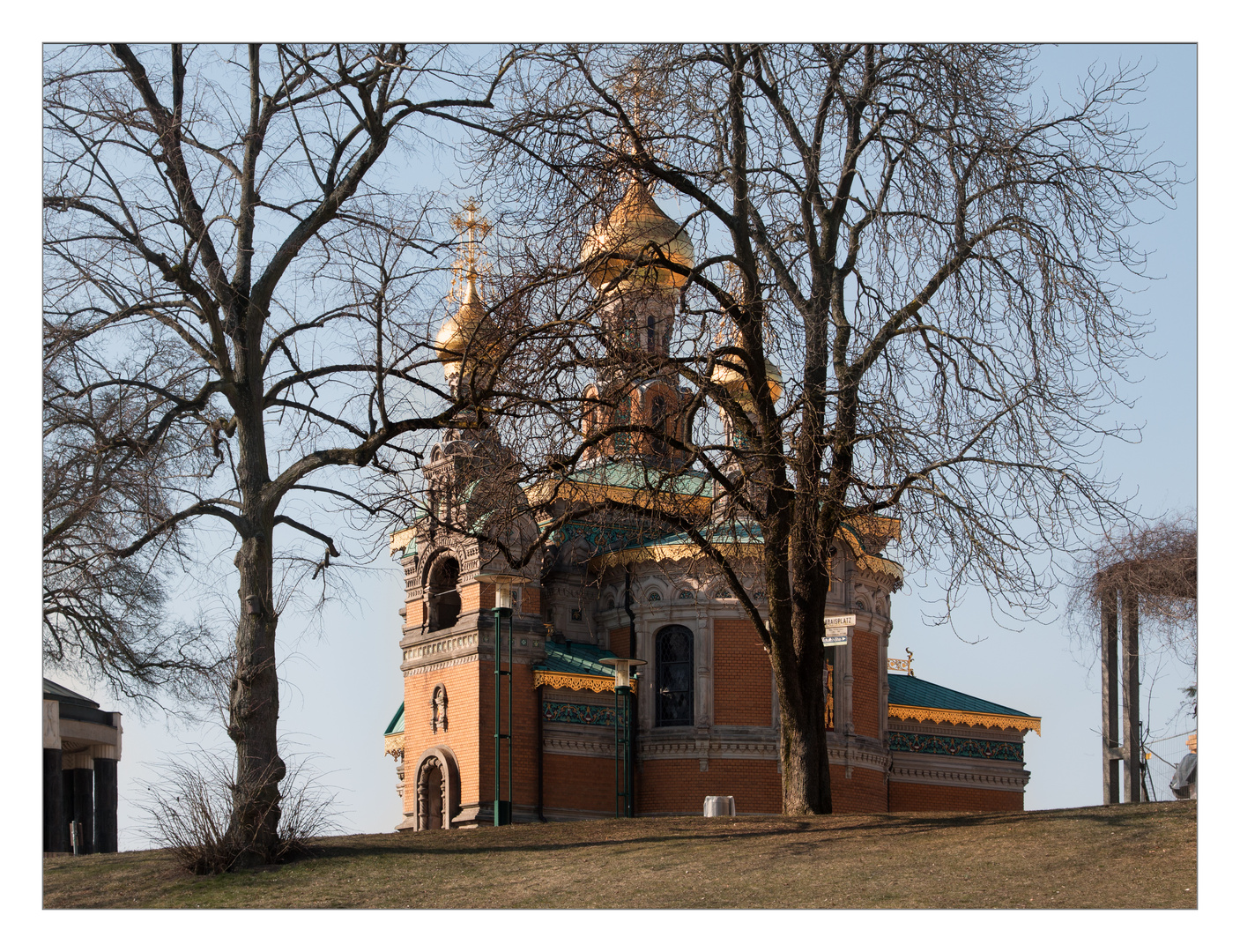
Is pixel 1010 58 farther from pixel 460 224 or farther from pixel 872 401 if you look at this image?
pixel 460 224

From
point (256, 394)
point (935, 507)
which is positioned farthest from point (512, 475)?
point (935, 507)

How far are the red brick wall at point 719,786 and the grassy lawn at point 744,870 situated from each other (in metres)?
13.7

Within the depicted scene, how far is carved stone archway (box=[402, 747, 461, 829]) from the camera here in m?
28.2

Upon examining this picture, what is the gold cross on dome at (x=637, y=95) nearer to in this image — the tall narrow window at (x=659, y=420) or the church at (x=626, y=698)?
the tall narrow window at (x=659, y=420)

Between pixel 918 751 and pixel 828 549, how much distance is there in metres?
17.3

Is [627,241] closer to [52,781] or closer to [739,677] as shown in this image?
[52,781]

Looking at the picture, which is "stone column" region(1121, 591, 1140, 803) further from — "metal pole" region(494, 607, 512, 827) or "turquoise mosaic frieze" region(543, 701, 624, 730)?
"turquoise mosaic frieze" region(543, 701, 624, 730)

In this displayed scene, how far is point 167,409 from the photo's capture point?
50.9ft

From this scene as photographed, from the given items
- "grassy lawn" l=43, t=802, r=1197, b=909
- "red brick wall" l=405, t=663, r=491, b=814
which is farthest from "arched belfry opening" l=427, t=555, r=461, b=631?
"grassy lawn" l=43, t=802, r=1197, b=909

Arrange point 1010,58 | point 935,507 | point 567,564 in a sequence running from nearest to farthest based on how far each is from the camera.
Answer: point 935,507 → point 1010,58 → point 567,564

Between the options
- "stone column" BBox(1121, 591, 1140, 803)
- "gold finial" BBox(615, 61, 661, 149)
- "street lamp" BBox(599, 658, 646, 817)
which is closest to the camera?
"gold finial" BBox(615, 61, 661, 149)

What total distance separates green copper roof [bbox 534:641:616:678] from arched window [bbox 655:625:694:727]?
102cm

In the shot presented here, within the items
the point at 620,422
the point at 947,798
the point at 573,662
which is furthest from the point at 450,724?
the point at 620,422

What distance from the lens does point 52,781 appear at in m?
15.8
